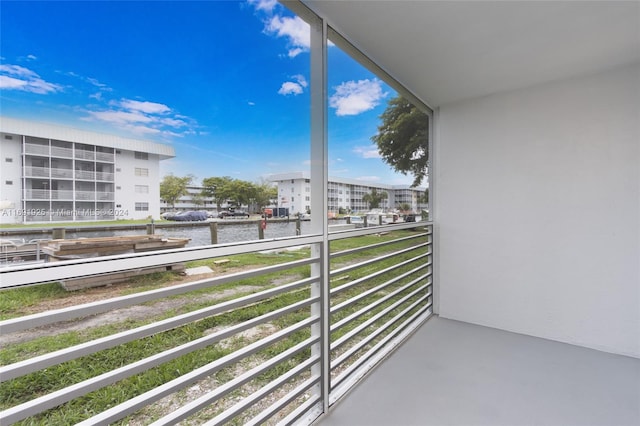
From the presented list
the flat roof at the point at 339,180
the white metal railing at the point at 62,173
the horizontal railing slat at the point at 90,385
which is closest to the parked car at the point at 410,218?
the flat roof at the point at 339,180

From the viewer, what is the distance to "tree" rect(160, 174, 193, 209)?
114cm

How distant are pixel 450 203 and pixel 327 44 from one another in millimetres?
2264

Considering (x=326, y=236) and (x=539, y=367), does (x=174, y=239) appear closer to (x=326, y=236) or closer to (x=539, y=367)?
(x=326, y=236)

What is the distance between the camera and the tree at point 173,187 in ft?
3.74

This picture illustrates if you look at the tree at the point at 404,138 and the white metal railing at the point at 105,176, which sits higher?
the tree at the point at 404,138

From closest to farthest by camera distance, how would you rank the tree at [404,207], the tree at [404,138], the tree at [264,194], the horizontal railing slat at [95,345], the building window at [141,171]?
the horizontal railing slat at [95,345] → the building window at [141,171] → the tree at [264,194] → the tree at [404,138] → the tree at [404,207]

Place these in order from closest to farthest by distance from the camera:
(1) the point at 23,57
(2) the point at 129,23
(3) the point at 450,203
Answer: (1) the point at 23,57 → (2) the point at 129,23 → (3) the point at 450,203

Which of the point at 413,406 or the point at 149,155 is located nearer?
the point at 149,155

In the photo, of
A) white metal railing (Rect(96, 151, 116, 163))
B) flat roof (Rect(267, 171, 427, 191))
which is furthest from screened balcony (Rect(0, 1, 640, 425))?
white metal railing (Rect(96, 151, 116, 163))

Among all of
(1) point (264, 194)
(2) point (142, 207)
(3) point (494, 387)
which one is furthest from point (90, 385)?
(3) point (494, 387)

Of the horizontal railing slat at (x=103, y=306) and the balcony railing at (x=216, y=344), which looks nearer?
the horizontal railing slat at (x=103, y=306)

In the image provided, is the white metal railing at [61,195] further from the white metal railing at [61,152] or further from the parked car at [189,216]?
the parked car at [189,216]

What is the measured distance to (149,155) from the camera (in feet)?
3.57

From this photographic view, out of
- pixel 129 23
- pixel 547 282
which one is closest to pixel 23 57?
pixel 129 23
